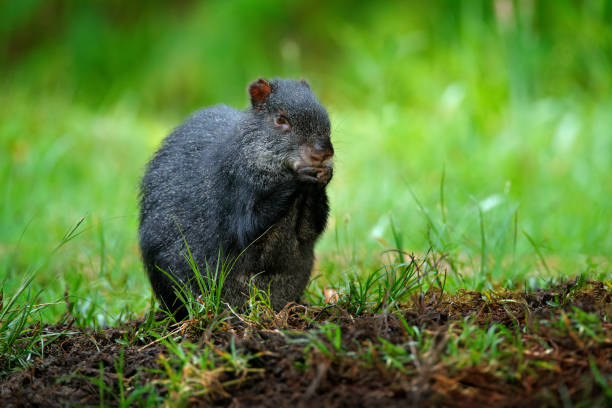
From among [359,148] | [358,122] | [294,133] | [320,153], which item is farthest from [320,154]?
[358,122]

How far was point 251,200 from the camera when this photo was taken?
10.6 feet

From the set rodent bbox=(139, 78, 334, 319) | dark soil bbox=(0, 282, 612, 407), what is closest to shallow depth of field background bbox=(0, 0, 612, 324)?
rodent bbox=(139, 78, 334, 319)

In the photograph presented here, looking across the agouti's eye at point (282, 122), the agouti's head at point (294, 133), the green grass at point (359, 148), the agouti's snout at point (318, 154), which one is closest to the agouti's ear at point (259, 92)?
the agouti's head at point (294, 133)

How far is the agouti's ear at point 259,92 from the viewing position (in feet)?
11.2

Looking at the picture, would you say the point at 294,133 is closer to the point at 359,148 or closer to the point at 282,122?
the point at 282,122

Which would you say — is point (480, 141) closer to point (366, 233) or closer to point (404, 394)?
point (366, 233)

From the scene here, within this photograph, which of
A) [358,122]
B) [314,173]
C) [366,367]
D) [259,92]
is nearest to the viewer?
[366,367]

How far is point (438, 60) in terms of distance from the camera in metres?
7.91

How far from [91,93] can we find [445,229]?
7241 millimetres

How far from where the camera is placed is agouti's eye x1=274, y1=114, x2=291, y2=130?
3.26 m

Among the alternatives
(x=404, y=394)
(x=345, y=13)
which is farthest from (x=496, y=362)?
(x=345, y=13)

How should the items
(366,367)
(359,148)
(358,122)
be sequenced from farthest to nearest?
(358,122)
(359,148)
(366,367)

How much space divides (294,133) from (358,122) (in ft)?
14.8

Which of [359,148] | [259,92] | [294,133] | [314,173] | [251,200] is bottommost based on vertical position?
[251,200]
